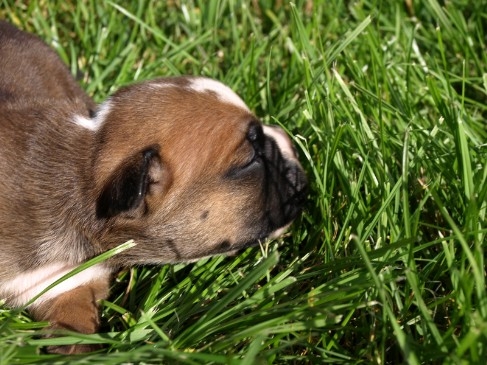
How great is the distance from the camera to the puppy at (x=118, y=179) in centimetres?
351

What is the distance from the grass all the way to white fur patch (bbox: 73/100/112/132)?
2.46 ft

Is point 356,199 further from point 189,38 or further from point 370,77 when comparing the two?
point 189,38

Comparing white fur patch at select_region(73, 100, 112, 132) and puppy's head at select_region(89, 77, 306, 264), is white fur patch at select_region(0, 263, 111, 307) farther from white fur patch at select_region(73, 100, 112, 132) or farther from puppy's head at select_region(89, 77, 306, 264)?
white fur patch at select_region(73, 100, 112, 132)

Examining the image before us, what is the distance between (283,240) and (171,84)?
39.0 inches

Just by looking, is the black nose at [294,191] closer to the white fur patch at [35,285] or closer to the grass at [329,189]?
the grass at [329,189]

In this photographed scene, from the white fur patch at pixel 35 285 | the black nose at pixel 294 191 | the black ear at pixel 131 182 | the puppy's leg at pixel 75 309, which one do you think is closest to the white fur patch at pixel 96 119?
the black ear at pixel 131 182

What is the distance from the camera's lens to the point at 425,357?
9.84ft

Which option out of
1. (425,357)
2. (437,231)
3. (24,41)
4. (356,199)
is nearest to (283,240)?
(356,199)

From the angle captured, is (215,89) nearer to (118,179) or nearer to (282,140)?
(282,140)

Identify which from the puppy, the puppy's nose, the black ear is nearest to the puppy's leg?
the puppy

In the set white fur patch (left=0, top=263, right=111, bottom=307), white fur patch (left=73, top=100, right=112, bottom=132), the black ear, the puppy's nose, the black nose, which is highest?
white fur patch (left=73, top=100, right=112, bottom=132)

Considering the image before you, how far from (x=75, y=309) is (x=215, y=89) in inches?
47.1

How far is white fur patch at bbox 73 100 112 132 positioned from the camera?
3.69m

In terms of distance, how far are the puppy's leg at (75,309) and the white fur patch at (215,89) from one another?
1031mm
